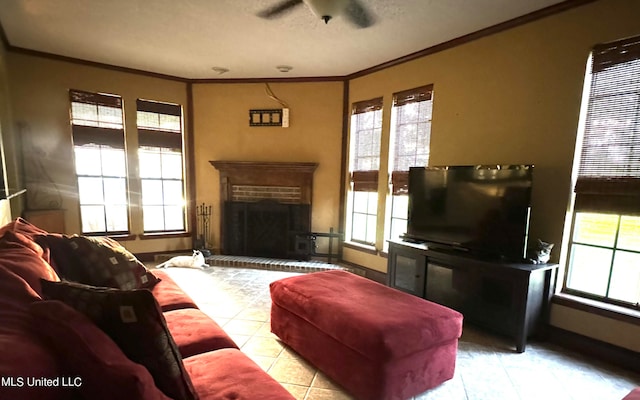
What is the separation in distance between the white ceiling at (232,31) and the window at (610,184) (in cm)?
76

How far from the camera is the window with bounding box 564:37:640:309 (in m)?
2.33

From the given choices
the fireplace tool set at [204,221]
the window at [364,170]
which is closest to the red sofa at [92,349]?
the window at [364,170]

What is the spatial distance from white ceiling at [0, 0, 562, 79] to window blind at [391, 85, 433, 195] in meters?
0.52

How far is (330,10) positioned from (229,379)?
2.42 m

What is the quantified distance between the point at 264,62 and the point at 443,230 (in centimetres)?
305

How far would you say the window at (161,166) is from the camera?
15.5 feet

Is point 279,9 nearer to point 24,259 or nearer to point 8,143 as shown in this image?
point 24,259

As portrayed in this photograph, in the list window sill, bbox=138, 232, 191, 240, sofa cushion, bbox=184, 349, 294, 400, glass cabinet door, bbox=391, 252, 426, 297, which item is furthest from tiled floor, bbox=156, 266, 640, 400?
window sill, bbox=138, 232, 191, 240

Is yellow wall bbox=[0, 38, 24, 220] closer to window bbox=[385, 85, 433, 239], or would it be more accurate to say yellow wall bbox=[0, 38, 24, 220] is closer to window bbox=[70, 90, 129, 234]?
window bbox=[70, 90, 129, 234]

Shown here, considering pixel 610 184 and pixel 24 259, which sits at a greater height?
pixel 610 184

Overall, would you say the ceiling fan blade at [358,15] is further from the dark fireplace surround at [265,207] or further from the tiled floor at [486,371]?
the tiled floor at [486,371]

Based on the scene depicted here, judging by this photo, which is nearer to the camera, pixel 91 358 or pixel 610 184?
pixel 91 358

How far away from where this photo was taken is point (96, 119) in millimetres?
4402

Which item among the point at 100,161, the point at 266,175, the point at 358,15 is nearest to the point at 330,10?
the point at 358,15
